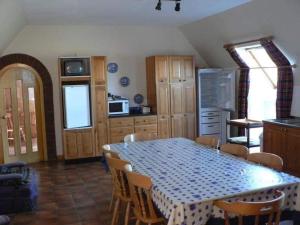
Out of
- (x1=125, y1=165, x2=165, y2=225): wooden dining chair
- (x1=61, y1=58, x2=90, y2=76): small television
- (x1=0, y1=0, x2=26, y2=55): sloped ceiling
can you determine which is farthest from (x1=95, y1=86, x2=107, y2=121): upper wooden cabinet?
(x1=125, y1=165, x2=165, y2=225): wooden dining chair

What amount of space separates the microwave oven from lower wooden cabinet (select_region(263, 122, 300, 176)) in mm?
2712

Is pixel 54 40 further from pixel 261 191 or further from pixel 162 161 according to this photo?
pixel 261 191

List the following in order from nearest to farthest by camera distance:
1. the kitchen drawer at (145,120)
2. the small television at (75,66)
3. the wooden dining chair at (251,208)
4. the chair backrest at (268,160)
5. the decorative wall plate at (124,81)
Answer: the wooden dining chair at (251,208), the chair backrest at (268,160), the small television at (75,66), the kitchen drawer at (145,120), the decorative wall plate at (124,81)

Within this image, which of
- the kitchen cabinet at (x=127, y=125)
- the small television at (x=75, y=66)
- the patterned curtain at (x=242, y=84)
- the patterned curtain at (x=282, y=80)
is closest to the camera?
the patterned curtain at (x=282, y=80)

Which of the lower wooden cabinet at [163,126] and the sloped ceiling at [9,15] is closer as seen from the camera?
the sloped ceiling at [9,15]

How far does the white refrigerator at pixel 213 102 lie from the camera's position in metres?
7.04

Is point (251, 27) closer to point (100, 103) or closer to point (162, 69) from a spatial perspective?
point (162, 69)

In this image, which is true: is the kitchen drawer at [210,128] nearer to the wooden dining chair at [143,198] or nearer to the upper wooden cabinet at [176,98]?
the upper wooden cabinet at [176,98]

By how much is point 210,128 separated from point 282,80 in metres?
2.09

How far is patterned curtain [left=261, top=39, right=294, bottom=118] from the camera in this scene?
5324mm

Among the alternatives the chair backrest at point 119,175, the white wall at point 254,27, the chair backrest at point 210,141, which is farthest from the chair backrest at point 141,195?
the white wall at point 254,27

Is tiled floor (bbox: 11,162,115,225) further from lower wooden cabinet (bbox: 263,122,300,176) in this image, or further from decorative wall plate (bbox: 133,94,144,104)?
lower wooden cabinet (bbox: 263,122,300,176)

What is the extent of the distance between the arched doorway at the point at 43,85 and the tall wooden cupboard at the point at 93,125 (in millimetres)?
470

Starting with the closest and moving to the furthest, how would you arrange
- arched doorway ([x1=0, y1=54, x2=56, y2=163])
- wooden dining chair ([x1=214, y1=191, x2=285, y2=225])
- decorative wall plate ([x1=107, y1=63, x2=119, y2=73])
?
wooden dining chair ([x1=214, y1=191, x2=285, y2=225]) < arched doorway ([x1=0, y1=54, x2=56, y2=163]) < decorative wall plate ([x1=107, y1=63, x2=119, y2=73])
